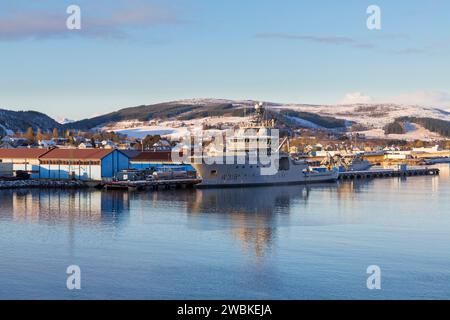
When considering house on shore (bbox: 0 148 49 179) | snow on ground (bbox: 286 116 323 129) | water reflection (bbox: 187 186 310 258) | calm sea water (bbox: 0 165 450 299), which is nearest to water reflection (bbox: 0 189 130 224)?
calm sea water (bbox: 0 165 450 299)

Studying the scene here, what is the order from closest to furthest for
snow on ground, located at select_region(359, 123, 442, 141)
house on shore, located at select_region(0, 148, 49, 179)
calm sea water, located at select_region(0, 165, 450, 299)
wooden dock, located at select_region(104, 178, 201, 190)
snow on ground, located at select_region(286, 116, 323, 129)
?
calm sea water, located at select_region(0, 165, 450, 299), wooden dock, located at select_region(104, 178, 201, 190), house on shore, located at select_region(0, 148, 49, 179), snow on ground, located at select_region(359, 123, 442, 141), snow on ground, located at select_region(286, 116, 323, 129)

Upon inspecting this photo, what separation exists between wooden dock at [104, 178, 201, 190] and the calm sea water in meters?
3.24

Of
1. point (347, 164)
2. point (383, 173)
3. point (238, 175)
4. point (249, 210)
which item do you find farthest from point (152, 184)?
point (383, 173)

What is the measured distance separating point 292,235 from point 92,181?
12.3 metres

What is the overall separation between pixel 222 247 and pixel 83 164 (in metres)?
13.8

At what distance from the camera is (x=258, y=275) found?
9.36 m

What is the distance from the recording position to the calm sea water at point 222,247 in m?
8.69

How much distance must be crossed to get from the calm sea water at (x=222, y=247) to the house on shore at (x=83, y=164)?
16.1 ft

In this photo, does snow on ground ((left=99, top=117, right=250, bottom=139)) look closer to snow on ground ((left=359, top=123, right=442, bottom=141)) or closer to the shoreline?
snow on ground ((left=359, top=123, right=442, bottom=141))

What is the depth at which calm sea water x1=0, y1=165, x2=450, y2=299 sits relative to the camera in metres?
8.69

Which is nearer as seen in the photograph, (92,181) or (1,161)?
(92,181)

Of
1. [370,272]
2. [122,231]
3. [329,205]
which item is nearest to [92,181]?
[329,205]
